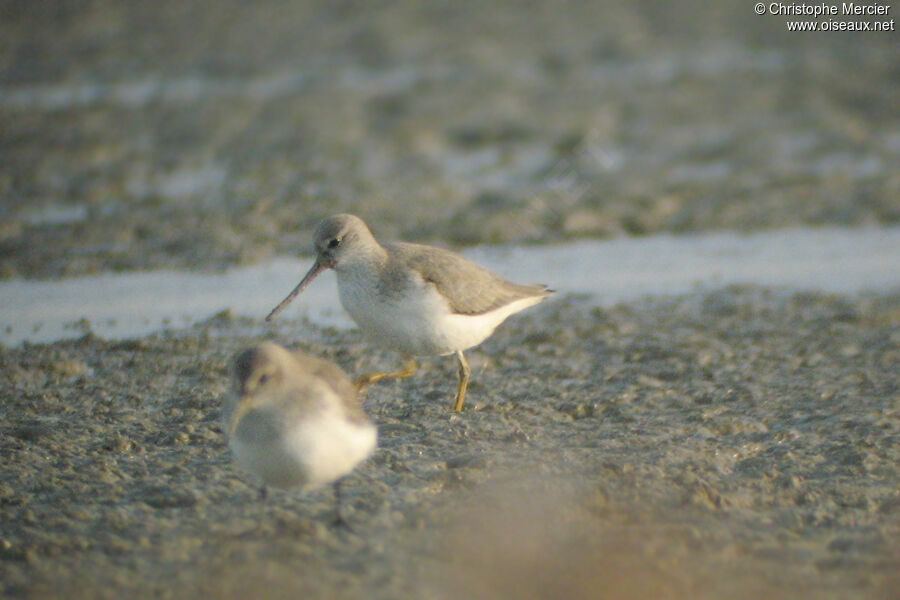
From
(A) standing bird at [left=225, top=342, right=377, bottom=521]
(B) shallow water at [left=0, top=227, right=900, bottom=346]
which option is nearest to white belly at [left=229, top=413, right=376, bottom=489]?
(A) standing bird at [left=225, top=342, right=377, bottom=521]

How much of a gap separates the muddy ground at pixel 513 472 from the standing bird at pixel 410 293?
496mm

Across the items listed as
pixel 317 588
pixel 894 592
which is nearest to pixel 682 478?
pixel 894 592

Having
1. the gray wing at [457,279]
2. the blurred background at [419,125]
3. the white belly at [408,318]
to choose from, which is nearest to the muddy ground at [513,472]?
the white belly at [408,318]

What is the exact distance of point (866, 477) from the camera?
5.81m

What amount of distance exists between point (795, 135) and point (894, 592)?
31.0 feet

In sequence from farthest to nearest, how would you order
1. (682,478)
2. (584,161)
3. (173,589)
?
(584,161) < (682,478) < (173,589)

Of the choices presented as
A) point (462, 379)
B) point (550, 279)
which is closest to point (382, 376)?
point (462, 379)

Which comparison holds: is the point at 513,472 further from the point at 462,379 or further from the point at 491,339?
the point at 491,339

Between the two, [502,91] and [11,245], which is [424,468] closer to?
[11,245]

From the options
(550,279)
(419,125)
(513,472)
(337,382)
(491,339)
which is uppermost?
(419,125)

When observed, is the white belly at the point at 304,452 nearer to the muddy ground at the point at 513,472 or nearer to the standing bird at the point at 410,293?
the muddy ground at the point at 513,472

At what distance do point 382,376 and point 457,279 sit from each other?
881 millimetres

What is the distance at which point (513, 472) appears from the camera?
5863 mm

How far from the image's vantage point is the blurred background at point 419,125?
10.7 m
